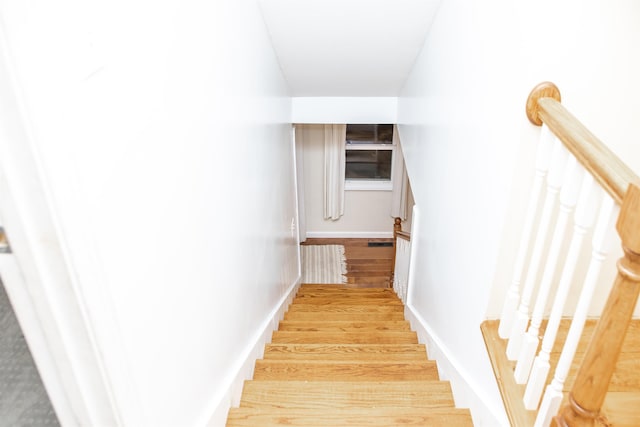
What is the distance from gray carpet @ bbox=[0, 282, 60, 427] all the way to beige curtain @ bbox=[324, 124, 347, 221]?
479 centimetres

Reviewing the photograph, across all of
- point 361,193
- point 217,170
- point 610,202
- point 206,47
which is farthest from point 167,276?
point 361,193

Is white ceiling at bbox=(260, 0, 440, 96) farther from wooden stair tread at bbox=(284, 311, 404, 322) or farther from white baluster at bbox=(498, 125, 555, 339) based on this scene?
wooden stair tread at bbox=(284, 311, 404, 322)

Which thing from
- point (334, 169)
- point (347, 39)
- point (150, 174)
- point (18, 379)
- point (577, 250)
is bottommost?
point (334, 169)

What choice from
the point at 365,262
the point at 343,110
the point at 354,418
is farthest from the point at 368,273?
the point at 354,418

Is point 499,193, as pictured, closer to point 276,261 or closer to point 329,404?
point 329,404

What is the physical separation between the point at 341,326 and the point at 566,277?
2138 millimetres

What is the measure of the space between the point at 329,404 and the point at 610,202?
135 cm

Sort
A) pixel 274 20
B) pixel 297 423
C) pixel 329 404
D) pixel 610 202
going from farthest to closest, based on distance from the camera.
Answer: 1. pixel 274 20
2. pixel 329 404
3. pixel 297 423
4. pixel 610 202

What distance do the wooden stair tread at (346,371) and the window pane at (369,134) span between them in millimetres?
4068

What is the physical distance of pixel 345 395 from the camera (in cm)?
178

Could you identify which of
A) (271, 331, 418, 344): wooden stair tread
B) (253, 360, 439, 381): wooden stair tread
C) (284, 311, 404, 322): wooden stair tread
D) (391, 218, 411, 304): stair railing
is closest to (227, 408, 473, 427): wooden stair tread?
(253, 360, 439, 381): wooden stair tread

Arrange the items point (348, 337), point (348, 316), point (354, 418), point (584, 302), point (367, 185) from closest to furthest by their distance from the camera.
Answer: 1. point (584, 302)
2. point (354, 418)
3. point (348, 337)
4. point (348, 316)
5. point (367, 185)

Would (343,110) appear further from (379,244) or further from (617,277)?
(617,277)

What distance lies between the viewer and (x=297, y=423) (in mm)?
1570
